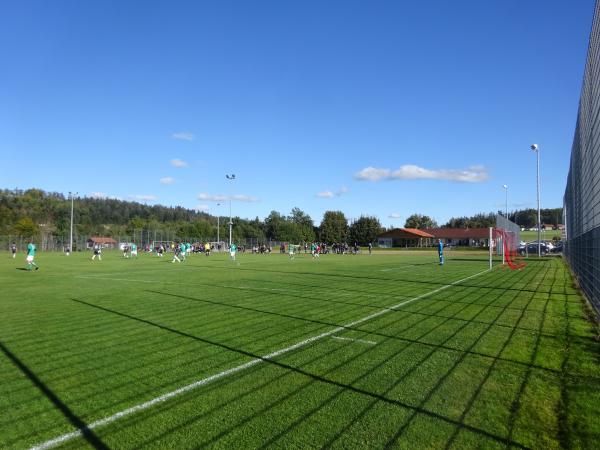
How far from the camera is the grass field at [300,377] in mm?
4133

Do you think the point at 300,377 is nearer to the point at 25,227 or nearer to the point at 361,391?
the point at 361,391

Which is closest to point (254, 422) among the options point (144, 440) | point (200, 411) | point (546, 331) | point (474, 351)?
point (200, 411)

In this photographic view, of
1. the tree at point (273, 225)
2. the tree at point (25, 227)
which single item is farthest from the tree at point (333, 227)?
the tree at point (25, 227)

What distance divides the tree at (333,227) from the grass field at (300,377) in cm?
12255

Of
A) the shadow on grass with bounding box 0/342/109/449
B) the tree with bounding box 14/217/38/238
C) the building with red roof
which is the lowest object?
the shadow on grass with bounding box 0/342/109/449

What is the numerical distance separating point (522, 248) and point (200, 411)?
61844mm

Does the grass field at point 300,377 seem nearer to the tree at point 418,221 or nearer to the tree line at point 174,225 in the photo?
the tree line at point 174,225

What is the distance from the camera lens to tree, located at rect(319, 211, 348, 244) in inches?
5276

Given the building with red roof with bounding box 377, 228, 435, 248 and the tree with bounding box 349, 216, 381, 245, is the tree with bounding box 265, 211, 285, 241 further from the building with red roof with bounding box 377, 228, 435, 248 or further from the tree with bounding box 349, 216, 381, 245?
the building with red roof with bounding box 377, 228, 435, 248

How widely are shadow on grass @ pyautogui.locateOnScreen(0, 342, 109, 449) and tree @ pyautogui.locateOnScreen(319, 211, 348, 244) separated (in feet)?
419

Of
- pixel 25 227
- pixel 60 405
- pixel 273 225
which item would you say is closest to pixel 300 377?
pixel 60 405

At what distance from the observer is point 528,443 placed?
394 centimetres

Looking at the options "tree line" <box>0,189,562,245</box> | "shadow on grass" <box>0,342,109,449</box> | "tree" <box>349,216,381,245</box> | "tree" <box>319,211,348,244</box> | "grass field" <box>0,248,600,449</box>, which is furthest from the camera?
"tree" <box>319,211,348,244</box>

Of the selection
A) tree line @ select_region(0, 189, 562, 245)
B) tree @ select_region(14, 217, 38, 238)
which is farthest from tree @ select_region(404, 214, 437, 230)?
tree @ select_region(14, 217, 38, 238)
